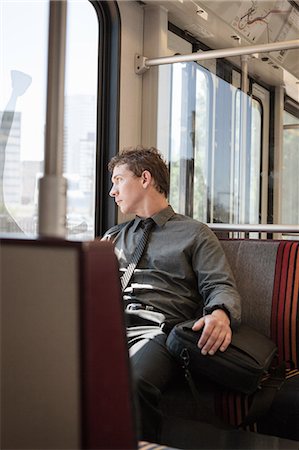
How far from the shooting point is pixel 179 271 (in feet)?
8.59

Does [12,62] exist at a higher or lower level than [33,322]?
higher

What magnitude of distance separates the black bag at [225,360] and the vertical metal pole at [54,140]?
1.72 metres

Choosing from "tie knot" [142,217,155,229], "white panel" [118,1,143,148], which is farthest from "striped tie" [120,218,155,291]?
"white panel" [118,1,143,148]

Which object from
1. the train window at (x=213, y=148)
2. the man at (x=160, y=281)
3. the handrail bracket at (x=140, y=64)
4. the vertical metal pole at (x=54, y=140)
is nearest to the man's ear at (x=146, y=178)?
the man at (x=160, y=281)

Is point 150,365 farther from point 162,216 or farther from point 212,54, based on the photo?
point 212,54

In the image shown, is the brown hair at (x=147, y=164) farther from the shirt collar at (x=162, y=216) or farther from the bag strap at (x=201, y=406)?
the bag strap at (x=201, y=406)

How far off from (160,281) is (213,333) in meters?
0.45

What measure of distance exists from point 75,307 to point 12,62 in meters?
2.39

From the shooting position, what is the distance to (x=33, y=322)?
0.58 metres

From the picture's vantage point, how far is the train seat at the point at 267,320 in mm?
2344

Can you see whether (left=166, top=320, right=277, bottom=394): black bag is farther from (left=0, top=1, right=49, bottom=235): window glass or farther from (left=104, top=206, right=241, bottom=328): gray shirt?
(left=0, top=1, right=49, bottom=235): window glass

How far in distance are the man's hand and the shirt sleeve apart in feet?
0.22

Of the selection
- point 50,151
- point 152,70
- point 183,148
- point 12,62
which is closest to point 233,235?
→ point 183,148

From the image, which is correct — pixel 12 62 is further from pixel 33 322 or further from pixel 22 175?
pixel 33 322
